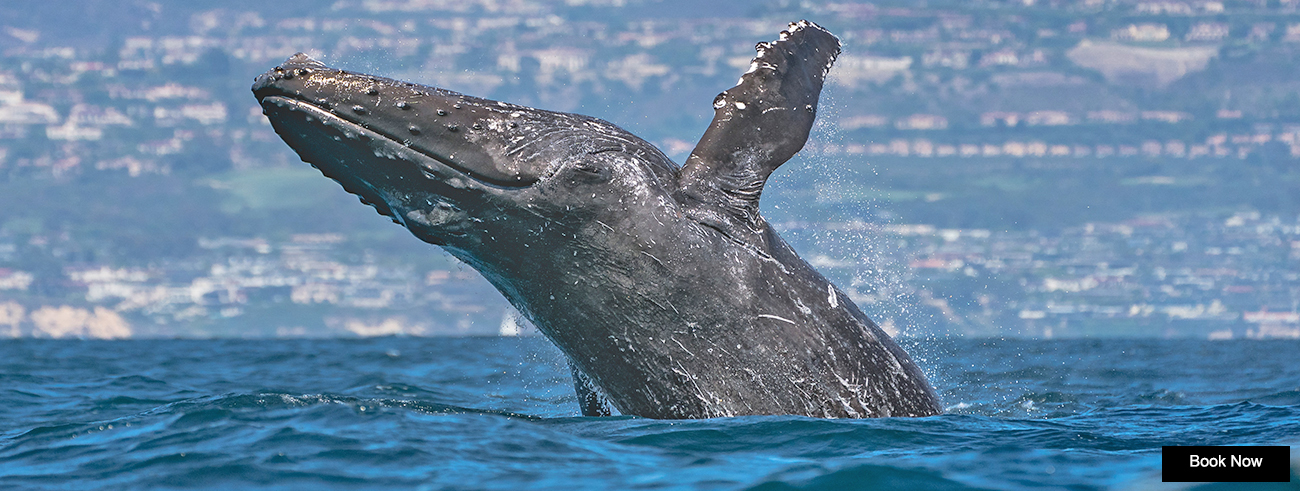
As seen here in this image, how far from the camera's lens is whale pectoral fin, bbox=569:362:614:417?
8.45 m

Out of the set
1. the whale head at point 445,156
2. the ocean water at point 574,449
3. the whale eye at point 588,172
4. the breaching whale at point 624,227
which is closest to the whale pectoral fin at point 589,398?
the ocean water at point 574,449

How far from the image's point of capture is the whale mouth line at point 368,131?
7398mm

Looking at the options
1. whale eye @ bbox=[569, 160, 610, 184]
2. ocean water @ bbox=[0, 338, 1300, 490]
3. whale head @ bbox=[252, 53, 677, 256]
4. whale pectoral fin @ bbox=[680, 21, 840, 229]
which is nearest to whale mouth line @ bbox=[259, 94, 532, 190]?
whale head @ bbox=[252, 53, 677, 256]

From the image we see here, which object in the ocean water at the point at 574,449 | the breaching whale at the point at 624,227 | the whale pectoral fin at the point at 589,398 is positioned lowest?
the ocean water at the point at 574,449

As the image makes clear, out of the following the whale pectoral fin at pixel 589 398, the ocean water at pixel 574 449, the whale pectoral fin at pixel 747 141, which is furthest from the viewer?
the whale pectoral fin at pixel 589 398

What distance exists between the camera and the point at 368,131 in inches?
292

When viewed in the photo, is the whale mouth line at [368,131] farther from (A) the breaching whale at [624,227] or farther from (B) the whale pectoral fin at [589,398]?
(B) the whale pectoral fin at [589,398]

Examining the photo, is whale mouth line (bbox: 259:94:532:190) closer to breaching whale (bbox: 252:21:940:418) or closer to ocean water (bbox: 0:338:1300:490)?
breaching whale (bbox: 252:21:940:418)

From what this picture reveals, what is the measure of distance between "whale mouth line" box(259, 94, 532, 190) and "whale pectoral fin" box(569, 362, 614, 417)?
4.99 ft

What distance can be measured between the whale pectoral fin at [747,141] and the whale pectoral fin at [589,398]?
4.91 feet

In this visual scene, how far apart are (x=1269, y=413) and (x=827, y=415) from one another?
4.50 metres

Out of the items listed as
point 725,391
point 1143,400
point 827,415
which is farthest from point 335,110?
point 1143,400

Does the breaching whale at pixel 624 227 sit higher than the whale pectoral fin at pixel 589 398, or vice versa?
the breaching whale at pixel 624 227

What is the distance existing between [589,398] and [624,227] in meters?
1.62
